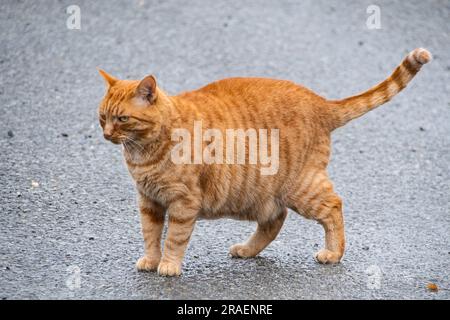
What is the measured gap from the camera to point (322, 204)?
4.73m

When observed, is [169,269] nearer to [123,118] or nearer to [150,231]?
[150,231]

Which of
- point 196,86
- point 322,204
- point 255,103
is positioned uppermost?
point 196,86

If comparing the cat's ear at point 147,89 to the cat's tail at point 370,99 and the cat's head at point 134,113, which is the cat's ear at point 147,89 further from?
the cat's tail at point 370,99

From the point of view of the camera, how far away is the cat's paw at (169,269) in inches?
177

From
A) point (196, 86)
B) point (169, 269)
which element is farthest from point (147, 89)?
point (196, 86)

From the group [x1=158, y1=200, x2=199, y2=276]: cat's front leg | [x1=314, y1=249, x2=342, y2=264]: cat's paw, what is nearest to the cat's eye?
[x1=158, y1=200, x2=199, y2=276]: cat's front leg

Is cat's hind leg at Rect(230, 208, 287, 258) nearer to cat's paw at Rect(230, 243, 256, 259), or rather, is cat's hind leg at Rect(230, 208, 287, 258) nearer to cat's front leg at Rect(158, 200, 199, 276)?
cat's paw at Rect(230, 243, 256, 259)

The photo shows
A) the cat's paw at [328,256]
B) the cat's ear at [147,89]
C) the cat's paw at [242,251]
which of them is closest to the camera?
the cat's ear at [147,89]

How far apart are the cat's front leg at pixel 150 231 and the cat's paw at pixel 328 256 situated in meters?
0.99

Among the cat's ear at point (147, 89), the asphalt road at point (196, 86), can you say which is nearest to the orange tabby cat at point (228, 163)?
the cat's ear at point (147, 89)

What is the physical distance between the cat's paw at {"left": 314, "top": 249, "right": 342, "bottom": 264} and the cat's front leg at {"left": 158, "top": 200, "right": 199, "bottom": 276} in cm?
87

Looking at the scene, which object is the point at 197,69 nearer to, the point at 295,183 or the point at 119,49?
the point at 119,49

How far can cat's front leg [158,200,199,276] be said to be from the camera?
440 centimetres

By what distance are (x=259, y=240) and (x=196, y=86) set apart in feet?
9.15
